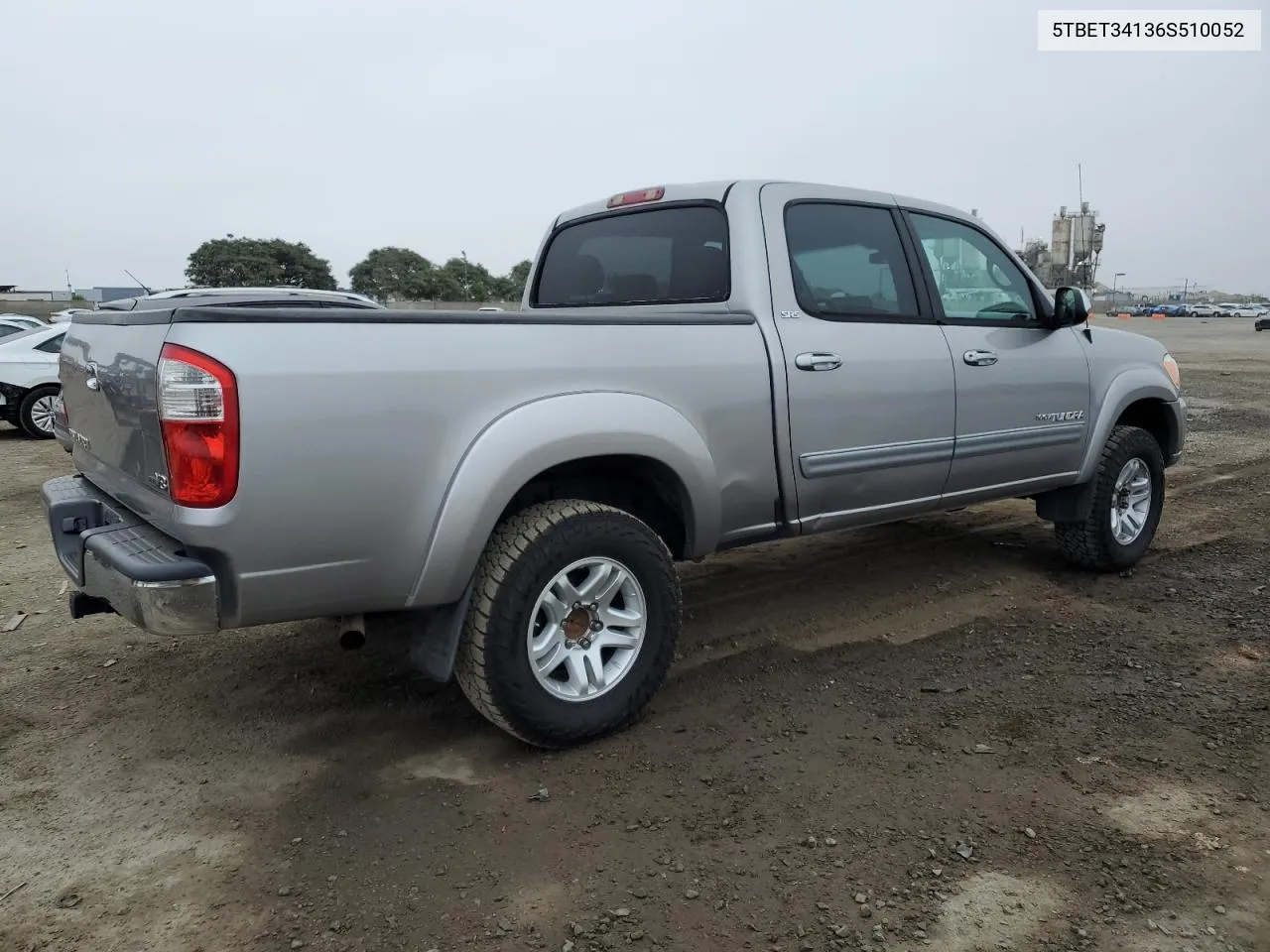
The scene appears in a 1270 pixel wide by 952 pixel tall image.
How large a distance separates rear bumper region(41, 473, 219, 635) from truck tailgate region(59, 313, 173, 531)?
71 millimetres

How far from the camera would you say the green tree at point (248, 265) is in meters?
54.7

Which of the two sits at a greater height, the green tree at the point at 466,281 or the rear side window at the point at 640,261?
the green tree at the point at 466,281

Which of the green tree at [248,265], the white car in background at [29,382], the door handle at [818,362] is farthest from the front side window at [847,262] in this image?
the green tree at [248,265]

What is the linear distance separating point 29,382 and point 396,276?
64.3 meters

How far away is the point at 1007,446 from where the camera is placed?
173 inches

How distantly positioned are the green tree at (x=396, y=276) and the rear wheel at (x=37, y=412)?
187 feet

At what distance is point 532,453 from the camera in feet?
9.39

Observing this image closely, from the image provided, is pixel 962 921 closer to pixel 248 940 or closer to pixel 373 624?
pixel 248 940

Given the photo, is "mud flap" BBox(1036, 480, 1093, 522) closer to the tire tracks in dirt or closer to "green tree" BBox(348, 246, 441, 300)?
the tire tracks in dirt

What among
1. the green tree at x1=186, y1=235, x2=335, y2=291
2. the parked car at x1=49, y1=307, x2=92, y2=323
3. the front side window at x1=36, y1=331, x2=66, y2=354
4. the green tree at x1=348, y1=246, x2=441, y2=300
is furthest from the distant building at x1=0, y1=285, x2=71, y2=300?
the front side window at x1=36, y1=331, x2=66, y2=354

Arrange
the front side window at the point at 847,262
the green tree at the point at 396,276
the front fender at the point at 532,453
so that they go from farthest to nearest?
the green tree at the point at 396,276
the front side window at the point at 847,262
the front fender at the point at 532,453

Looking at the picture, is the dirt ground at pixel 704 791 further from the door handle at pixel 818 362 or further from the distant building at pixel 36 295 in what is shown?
the distant building at pixel 36 295

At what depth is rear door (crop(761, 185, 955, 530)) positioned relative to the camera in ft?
11.9

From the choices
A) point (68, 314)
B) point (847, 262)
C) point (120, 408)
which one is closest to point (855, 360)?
point (847, 262)
